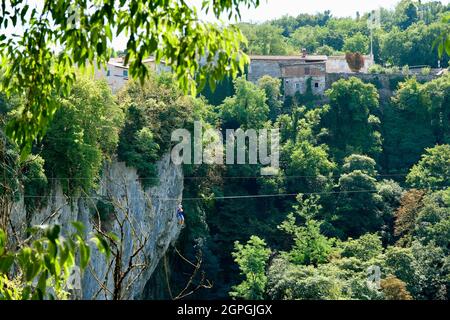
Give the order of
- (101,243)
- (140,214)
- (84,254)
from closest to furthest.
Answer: (84,254) < (101,243) < (140,214)

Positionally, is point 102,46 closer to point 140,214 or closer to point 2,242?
point 2,242

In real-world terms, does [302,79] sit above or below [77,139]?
above

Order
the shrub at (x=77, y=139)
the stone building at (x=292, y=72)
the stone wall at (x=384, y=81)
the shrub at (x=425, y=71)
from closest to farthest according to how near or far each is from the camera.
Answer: the shrub at (x=77, y=139) < the stone building at (x=292, y=72) < the stone wall at (x=384, y=81) < the shrub at (x=425, y=71)

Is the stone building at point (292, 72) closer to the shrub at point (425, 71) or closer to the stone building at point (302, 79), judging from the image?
the stone building at point (302, 79)

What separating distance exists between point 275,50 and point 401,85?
37.8ft

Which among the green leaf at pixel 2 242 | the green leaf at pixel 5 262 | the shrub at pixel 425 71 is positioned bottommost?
the green leaf at pixel 5 262

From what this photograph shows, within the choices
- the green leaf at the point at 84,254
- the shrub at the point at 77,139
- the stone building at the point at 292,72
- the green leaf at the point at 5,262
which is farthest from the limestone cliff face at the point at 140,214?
the green leaf at the point at 84,254

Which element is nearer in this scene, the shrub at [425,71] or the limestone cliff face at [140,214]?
the limestone cliff face at [140,214]

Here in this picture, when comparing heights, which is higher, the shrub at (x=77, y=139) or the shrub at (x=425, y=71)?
the shrub at (x=425, y=71)

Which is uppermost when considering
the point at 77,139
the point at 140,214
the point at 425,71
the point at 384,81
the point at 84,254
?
the point at 425,71

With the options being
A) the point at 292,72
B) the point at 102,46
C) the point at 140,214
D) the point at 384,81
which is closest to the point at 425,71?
the point at 384,81

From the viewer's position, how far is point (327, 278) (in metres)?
41.8

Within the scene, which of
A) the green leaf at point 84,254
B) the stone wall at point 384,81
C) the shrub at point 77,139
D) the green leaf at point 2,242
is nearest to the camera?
the green leaf at point 84,254

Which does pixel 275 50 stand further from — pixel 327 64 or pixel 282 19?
pixel 282 19
